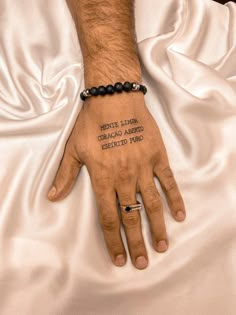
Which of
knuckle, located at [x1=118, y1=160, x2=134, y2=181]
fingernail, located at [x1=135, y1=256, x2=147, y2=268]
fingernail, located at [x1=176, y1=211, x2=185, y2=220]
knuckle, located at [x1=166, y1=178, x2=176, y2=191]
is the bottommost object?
fingernail, located at [x1=135, y1=256, x2=147, y2=268]

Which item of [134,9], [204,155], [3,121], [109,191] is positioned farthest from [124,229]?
[134,9]

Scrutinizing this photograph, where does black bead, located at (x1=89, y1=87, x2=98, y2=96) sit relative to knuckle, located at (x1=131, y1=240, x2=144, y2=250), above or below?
above

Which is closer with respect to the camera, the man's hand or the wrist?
the man's hand

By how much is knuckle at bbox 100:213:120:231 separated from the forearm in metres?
0.28

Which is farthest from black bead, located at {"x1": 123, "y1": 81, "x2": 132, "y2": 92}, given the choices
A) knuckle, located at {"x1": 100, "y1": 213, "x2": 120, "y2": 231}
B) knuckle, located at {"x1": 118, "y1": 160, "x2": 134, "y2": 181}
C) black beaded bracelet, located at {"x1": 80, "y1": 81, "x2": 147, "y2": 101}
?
knuckle, located at {"x1": 100, "y1": 213, "x2": 120, "y2": 231}

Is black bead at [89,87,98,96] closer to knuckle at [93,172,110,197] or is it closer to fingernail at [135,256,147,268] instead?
knuckle at [93,172,110,197]

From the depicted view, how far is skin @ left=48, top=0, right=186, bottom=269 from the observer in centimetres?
66

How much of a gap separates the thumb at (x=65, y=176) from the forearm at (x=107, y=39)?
174mm

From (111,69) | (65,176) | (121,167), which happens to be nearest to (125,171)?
(121,167)

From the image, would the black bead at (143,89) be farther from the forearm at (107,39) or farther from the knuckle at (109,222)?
A: the knuckle at (109,222)

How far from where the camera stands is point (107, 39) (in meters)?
0.82

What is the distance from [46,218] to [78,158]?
13 cm

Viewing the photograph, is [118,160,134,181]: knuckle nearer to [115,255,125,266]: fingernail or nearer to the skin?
the skin

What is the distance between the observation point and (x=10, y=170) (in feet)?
2.27
